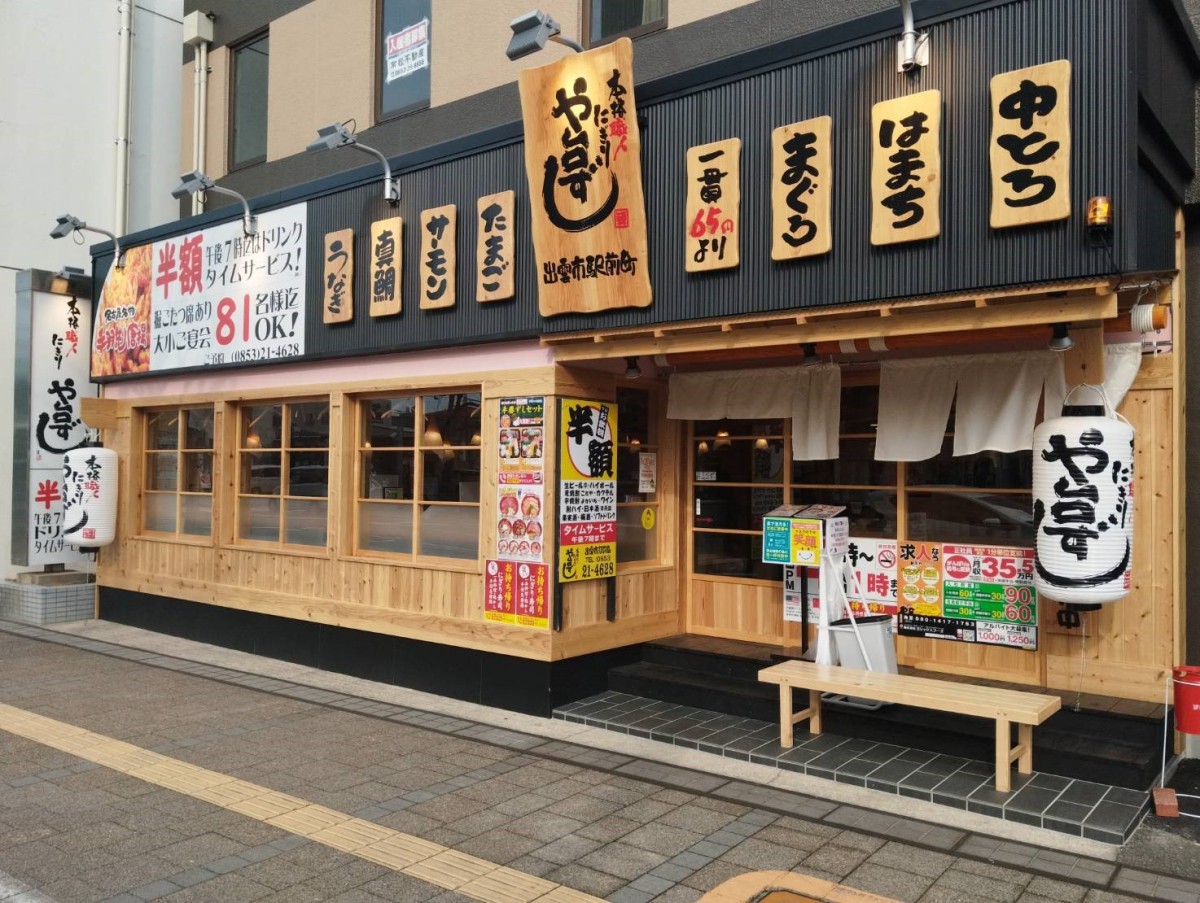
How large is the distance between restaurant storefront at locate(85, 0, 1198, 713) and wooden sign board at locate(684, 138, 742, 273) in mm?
24

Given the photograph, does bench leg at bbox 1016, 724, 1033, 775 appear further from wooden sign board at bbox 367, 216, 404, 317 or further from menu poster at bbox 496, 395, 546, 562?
wooden sign board at bbox 367, 216, 404, 317

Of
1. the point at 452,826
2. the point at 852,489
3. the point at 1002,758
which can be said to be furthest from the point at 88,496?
the point at 1002,758

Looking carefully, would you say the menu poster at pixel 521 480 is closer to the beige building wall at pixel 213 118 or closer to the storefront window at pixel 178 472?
the storefront window at pixel 178 472

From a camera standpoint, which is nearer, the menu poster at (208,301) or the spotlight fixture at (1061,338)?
the spotlight fixture at (1061,338)

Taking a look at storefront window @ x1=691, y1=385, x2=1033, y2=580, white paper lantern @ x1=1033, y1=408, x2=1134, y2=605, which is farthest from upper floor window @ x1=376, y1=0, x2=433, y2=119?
white paper lantern @ x1=1033, y1=408, x2=1134, y2=605

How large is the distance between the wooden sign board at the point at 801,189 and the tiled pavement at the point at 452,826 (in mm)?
3913

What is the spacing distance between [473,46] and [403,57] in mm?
1514

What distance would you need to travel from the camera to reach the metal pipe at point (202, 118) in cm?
1594

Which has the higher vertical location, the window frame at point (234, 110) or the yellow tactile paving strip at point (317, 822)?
the window frame at point (234, 110)

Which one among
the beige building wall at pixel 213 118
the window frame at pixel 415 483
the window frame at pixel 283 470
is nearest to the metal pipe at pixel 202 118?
the beige building wall at pixel 213 118

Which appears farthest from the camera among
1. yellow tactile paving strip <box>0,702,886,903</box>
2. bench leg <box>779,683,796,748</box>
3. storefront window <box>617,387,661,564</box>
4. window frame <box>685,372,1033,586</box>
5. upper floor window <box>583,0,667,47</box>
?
upper floor window <box>583,0,667,47</box>

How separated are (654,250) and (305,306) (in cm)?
486

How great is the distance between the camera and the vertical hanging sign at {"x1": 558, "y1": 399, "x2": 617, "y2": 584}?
8305mm

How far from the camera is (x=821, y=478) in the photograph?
8812 mm
